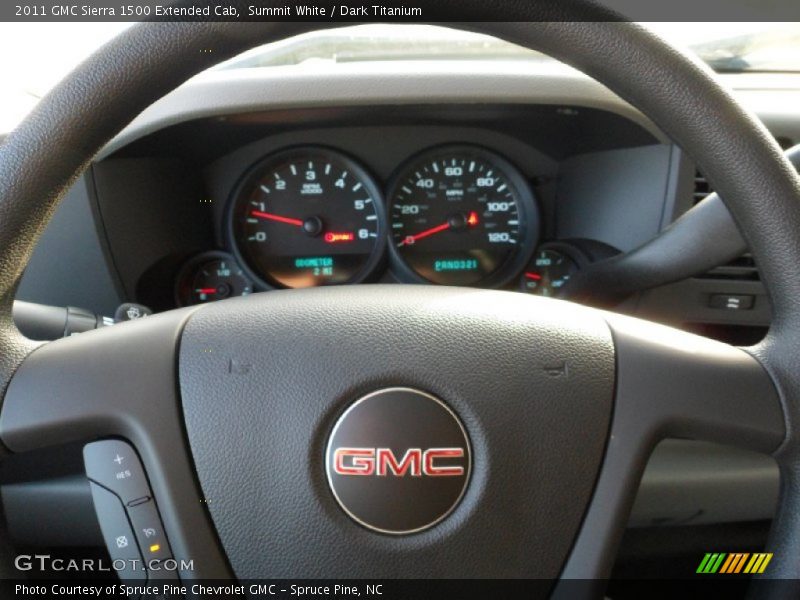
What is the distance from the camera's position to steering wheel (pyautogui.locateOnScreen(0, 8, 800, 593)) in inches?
33.2

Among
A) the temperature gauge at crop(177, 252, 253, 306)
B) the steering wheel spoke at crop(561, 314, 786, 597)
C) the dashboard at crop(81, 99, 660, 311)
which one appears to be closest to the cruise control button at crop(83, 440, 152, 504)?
the steering wheel spoke at crop(561, 314, 786, 597)

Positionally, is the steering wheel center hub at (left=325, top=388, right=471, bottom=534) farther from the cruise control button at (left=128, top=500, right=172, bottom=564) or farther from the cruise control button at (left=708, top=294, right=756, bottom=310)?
the cruise control button at (left=708, top=294, right=756, bottom=310)

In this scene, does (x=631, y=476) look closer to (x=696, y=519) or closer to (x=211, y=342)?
(x=696, y=519)

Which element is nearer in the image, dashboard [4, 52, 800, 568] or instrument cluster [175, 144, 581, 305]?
dashboard [4, 52, 800, 568]

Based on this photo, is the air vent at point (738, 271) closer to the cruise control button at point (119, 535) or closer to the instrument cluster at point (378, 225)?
the instrument cluster at point (378, 225)

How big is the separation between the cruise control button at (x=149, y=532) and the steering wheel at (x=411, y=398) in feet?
0.04

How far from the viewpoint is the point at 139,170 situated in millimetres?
2098

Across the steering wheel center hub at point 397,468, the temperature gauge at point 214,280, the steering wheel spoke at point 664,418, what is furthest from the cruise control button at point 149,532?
the temperature gauge at point 214,280

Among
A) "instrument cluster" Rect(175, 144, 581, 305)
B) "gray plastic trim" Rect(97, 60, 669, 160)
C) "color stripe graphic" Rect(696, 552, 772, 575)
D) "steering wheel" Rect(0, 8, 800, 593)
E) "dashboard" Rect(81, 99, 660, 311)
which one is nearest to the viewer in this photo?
"steering wheel" Rect(0, 8, 800, 593)

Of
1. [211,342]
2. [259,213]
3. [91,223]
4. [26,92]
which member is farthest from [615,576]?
[26,92]

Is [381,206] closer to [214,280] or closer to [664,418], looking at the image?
[214,280]

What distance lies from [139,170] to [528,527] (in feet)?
5.11

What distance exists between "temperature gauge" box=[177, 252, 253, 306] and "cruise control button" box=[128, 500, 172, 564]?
1.57 m

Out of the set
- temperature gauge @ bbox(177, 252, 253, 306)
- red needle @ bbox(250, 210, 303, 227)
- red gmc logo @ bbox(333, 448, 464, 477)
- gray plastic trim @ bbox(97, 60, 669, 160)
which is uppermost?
gray plastic trim @ bbox(97, 60, 669, 160)
